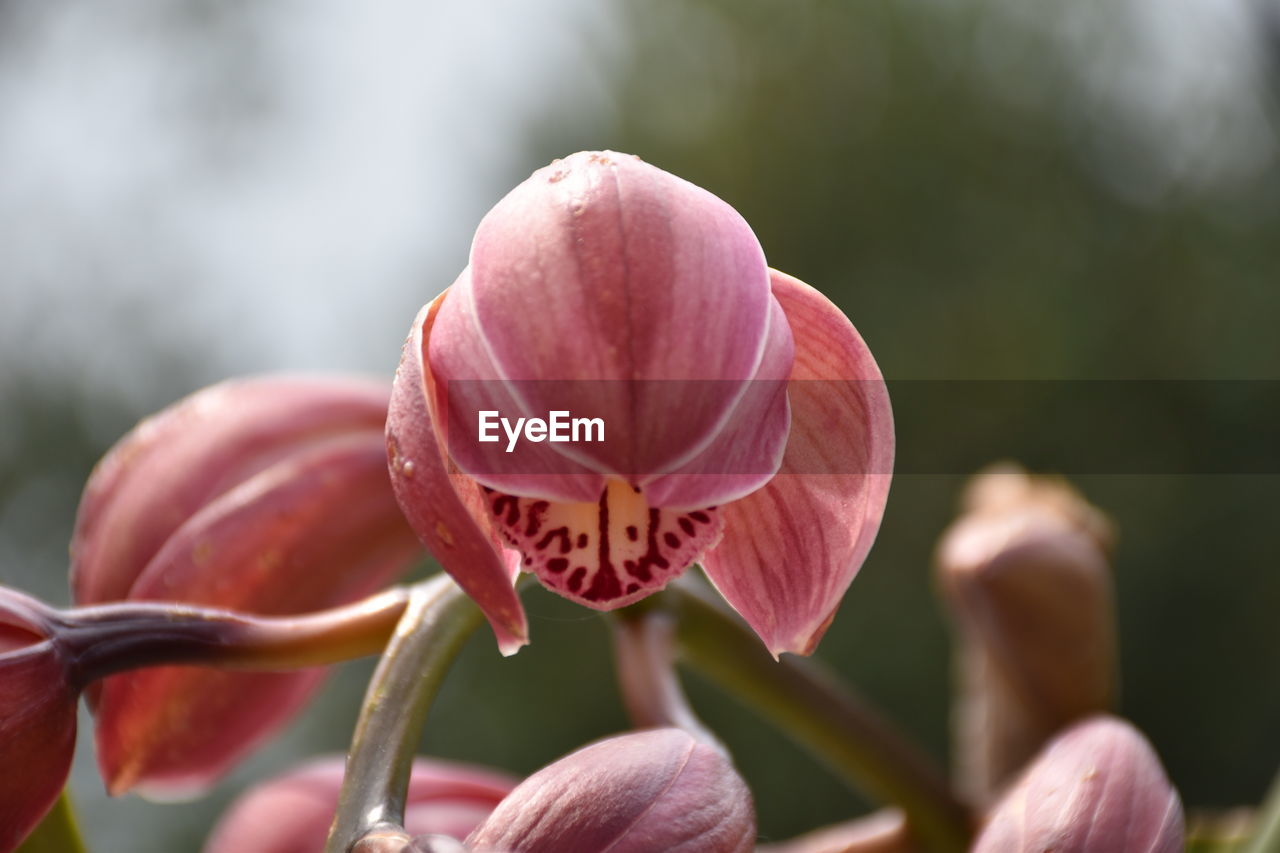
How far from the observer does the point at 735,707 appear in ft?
11.7

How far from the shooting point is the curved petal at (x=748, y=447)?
6.3 inches

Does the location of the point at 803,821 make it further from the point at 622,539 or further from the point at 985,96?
the point at 622,539

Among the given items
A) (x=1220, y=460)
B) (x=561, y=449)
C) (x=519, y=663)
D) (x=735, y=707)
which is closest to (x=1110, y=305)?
(x=1220, y=460)

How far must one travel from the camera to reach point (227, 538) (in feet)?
0.88

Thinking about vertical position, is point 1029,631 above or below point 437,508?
below

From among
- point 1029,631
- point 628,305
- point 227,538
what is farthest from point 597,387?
point 1029,631

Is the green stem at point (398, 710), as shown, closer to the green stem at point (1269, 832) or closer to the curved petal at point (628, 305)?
the curved petal at point (628, 305)

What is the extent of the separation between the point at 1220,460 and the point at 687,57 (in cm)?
226

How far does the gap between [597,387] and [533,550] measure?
28 mm

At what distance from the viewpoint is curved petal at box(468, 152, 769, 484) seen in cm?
16

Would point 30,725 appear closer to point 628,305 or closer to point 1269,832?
point 628,305
